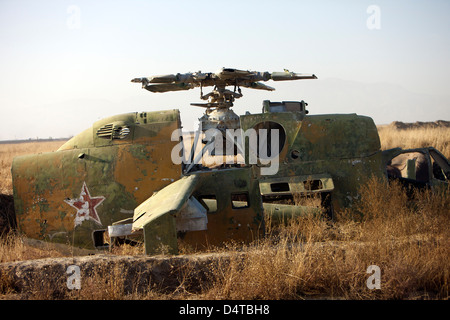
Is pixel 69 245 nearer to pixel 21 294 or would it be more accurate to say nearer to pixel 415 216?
pixel 21 294

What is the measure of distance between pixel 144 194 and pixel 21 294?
3.07 m

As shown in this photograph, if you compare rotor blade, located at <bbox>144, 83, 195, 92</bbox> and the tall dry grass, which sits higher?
rotor blade, located at <bbox>144, 83, 195, 92</bbox>

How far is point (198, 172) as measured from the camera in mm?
8867

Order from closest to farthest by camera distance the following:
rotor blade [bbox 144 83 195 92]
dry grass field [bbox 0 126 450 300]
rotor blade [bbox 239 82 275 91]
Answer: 1. dry grass field [bbox 0 126 450 300]
2. rotor blade [bbox 239 82 275 91]
3. rotor blade [bbox 144 83 195 92]

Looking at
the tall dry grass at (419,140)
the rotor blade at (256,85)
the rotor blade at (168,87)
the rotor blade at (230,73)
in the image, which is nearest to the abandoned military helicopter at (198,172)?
the rotor blade at (230,73)

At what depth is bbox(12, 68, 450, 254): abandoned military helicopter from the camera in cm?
879

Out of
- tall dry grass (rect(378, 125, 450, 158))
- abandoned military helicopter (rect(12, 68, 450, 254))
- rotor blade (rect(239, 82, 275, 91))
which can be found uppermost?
rotor blade (rect(239, 82, 275, 91))

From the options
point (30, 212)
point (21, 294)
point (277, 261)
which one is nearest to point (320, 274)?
point (277, 261)

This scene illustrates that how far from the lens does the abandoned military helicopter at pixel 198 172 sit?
→ 8.79 meters

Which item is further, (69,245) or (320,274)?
(69,245)

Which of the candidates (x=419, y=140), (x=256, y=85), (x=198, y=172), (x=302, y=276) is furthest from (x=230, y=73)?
(x=419, y=140)

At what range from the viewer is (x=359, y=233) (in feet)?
27.8

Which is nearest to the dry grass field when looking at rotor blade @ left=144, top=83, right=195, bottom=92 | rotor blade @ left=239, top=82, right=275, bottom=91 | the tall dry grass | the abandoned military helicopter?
the abandoned military helicopter

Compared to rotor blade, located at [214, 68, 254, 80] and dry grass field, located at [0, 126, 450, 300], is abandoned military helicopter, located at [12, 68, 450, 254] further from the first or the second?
dry grass field, located at [0, 126, 450, 300]
